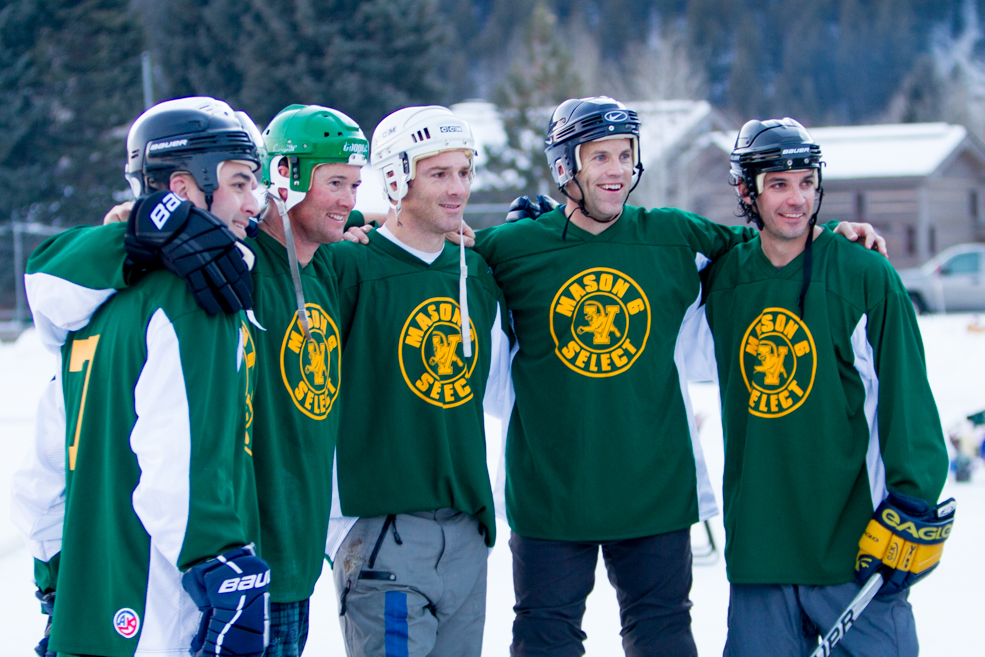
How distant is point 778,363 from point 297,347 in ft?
5.01

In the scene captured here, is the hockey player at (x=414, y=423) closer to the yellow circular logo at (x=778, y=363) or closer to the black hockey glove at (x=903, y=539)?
the yellow circular logo at (x=778, y=363)

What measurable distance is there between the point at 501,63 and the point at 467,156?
207 ft

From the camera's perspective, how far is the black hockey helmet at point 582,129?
303 centimetres

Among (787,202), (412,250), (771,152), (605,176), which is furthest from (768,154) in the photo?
(412,250)

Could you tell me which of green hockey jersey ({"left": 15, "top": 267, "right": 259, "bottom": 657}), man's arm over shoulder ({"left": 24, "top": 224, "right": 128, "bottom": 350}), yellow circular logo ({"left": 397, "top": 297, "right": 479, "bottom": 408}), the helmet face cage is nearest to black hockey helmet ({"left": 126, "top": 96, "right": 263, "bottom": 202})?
man's arm over shoulder ({"left": 24, "top": 224, "right": 128, "bottom": 350})

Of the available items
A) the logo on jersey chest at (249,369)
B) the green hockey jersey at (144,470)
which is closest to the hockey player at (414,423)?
the logo on jersey chest at (249,369)

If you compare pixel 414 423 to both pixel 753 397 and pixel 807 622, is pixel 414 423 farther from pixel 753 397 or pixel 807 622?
pixel 807 622

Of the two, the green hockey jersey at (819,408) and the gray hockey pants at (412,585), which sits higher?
the green hockey jersey at (819,408)

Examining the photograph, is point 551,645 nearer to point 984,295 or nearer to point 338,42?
point 984,295

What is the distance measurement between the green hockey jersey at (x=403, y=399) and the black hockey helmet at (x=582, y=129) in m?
0.69

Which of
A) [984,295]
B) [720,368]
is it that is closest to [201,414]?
[720,368]

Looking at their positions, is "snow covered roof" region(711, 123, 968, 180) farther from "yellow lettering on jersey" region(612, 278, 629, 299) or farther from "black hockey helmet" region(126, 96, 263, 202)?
"black hockey helmet" region(126, 96, 263, 202)

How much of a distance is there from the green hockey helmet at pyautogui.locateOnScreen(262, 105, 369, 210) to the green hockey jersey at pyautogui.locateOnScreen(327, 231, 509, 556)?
0.93ft

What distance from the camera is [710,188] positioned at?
83.2ft
